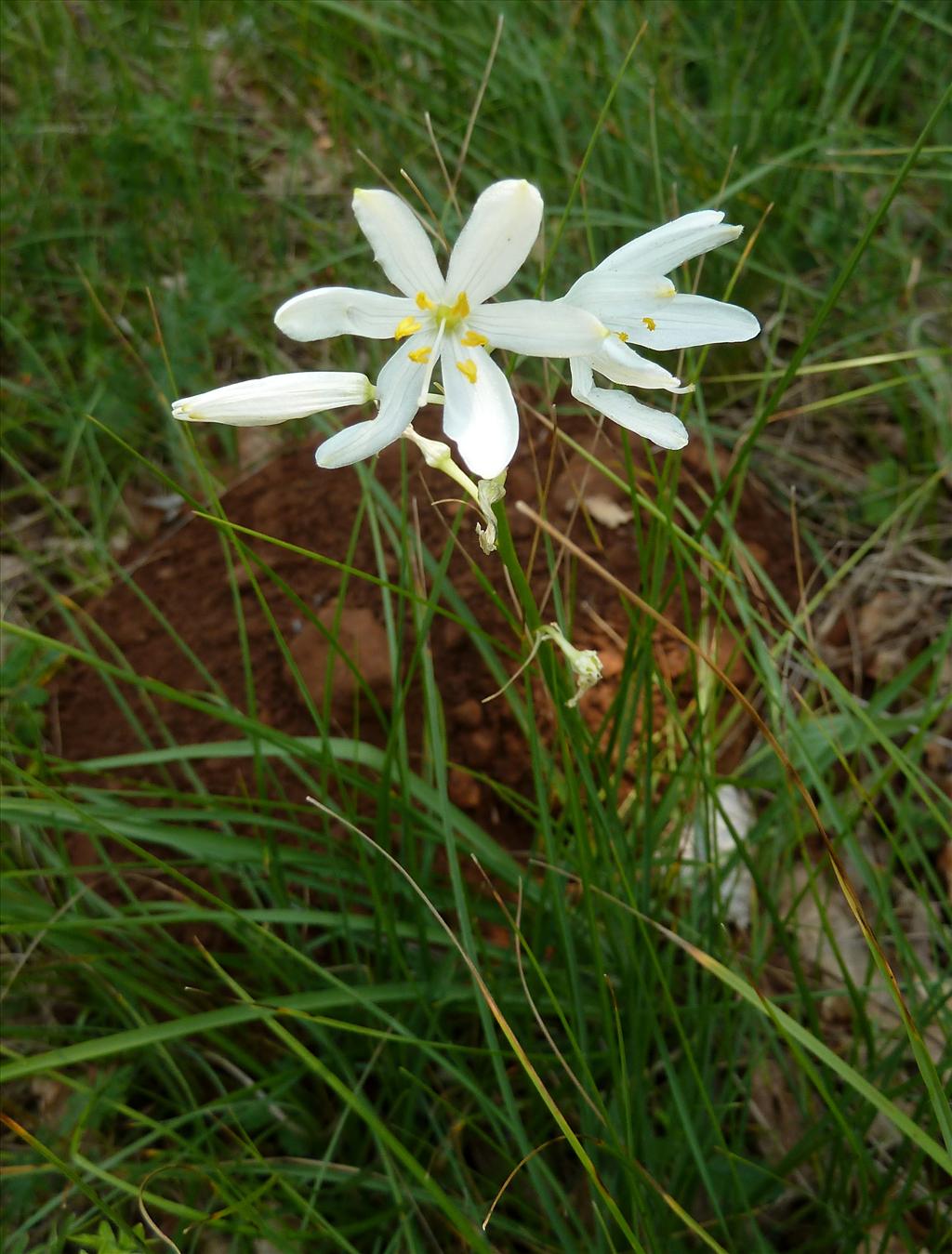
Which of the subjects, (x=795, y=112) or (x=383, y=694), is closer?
(x=383, y=694)

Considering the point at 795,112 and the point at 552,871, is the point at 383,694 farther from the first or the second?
the point at 795,112

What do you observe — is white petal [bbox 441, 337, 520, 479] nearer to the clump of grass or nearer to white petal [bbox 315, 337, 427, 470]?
white petal [bbox 315, 337, 427, 470]

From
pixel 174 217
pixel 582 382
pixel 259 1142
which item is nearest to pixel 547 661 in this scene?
pixel 582 382

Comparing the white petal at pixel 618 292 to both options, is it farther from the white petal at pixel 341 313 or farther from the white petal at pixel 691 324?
the white petal at pixel 341 313

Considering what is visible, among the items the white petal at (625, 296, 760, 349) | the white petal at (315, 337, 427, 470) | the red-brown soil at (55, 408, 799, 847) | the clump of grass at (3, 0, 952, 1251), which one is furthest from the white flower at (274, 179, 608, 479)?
the red-brown soil at (55, 408, 799, 847)

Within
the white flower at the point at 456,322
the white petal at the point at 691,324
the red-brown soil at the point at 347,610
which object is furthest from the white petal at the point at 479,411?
the red-brown soil at the point at 347,610

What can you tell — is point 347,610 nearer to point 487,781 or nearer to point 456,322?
point 487,781
